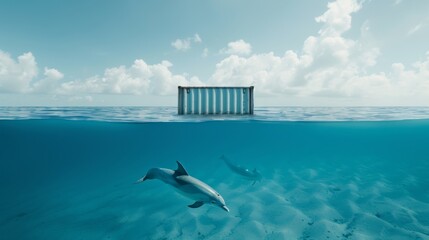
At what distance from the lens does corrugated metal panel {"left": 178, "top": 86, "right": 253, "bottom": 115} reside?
49.7ft

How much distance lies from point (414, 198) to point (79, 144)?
34.5 metres

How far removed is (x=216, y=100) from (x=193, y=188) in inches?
400

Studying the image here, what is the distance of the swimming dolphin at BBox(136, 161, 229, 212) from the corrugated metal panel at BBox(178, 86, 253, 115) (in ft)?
30.3

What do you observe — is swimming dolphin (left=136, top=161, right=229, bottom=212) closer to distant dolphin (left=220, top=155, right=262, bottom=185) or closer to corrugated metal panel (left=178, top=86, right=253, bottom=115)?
distant dolphin (left=220, top=155, right=262, bottom=185)

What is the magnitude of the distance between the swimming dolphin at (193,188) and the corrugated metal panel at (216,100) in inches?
363

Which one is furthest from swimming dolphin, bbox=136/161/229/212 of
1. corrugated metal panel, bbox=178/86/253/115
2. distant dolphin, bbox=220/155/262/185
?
corrugated metal panel, bbox=178/86/253/115

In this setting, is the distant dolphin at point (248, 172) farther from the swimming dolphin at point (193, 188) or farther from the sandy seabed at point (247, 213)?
the swimming dolphin at point (193, 188)

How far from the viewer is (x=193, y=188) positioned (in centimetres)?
576

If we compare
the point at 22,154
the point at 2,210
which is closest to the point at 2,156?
the point at 22,154

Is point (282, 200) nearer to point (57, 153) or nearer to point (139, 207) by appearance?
point (139, 207)

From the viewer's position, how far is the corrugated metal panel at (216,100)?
1515 cm

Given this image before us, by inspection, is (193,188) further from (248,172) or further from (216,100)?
(216,100)

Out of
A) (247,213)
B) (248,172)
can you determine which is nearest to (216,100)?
(248,172)

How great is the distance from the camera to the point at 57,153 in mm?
34250
